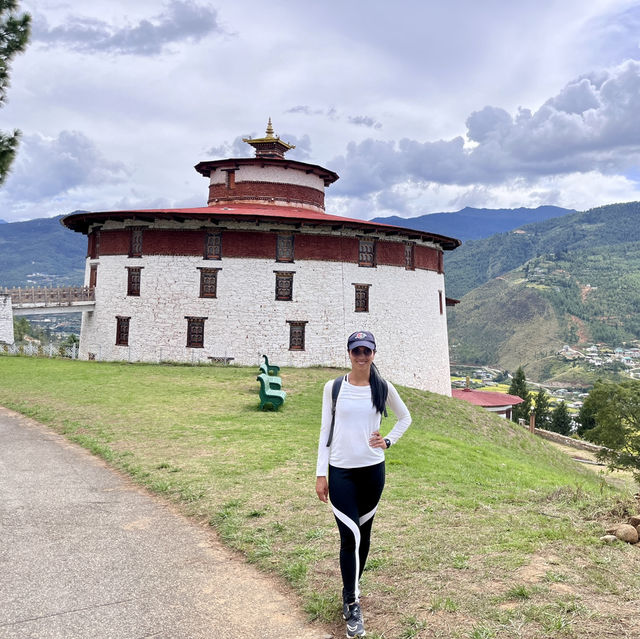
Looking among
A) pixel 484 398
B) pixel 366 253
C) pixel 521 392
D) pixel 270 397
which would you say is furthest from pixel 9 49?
pixel 521 392

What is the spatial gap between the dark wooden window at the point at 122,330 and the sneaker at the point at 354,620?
31262mm

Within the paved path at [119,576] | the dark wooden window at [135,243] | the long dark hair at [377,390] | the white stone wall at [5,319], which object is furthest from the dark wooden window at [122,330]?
the long dark hair at [377,390]

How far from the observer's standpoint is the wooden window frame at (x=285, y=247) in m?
33.7

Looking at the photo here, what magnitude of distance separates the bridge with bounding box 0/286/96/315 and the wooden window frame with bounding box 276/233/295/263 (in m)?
11.8

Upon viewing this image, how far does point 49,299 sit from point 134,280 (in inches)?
204

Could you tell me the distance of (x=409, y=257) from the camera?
37.1m

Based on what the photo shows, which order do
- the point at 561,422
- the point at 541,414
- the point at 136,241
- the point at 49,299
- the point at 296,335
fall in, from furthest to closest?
the point at 541,414, the point at 561,422, the point at 49,299, the point at 136,241, the point at 296,335

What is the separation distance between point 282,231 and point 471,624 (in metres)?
29.8

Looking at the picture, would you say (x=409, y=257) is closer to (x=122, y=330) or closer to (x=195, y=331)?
(x=195, y=331)

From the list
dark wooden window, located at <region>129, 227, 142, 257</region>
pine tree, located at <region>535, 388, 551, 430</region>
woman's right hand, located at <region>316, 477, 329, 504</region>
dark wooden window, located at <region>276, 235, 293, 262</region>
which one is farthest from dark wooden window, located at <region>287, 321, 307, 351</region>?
pine tree, located at <region>535, 388, 551, 430</region>

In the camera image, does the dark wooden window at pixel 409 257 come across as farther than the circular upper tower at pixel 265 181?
No

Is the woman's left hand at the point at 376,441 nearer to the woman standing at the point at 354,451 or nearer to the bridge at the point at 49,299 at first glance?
the woman standing at the point at 354,451

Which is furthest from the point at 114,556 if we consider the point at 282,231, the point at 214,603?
the point at 282,231

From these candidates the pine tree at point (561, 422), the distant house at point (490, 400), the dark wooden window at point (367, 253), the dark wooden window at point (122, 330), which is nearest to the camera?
the dark wooden window at point (122, 330)
